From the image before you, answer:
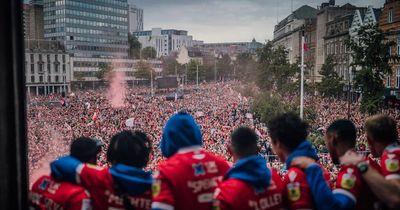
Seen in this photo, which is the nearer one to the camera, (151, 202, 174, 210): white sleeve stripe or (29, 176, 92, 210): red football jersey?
(151, 202, 174, 210): white sleeve stripe

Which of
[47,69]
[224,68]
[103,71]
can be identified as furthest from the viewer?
[224,68]

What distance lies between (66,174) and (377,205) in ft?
5.96

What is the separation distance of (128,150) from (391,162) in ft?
5.33

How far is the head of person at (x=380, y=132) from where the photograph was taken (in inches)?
109

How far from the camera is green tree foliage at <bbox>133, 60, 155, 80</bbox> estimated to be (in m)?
67.6

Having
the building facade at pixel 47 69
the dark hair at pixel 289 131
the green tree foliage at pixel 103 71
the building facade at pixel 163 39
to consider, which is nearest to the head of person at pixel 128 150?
the dark hair at pixel 289 131

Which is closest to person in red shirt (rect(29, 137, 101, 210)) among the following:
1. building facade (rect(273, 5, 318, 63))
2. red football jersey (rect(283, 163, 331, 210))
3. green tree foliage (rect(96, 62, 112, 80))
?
red football jersey (rect(283, 163, 331, 210))

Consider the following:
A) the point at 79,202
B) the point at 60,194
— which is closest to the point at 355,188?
the point at 79,202

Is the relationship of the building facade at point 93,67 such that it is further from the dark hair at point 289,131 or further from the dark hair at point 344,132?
the dark hair at point 344,132

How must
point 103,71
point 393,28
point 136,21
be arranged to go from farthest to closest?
point 136,21, point 103,71, point 393,28

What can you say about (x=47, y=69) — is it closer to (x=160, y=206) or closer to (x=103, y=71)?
(x=103, y=71)

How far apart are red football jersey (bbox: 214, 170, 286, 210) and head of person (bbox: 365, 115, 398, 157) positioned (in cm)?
86

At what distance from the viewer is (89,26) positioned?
68.9m

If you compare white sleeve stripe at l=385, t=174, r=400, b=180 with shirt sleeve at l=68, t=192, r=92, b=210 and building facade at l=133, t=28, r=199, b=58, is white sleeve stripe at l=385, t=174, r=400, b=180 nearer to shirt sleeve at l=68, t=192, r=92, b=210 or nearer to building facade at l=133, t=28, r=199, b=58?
shirt sleeve at l=68, t=192, r=92, b=210
